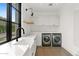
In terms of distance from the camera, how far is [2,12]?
10.1 feet

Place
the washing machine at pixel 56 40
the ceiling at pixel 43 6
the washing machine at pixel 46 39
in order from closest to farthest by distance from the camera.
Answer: the ceiling at pixel 43 6 → the washing machine at pixel 56 40 → the washing machine at pixel 46 39

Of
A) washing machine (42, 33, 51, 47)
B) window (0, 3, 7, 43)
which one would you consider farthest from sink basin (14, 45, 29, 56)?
washing machine (42, 33, 51, 47)

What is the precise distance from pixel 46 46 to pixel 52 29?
4.04ft

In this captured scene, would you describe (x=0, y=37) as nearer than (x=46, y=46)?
Yes

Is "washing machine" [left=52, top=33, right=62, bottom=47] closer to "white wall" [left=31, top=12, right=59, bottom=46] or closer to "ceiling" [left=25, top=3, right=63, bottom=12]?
"white wall" [left=31, top=12, right=59, bottom=46]

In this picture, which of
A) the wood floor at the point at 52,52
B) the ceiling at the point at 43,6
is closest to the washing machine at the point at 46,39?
the wood floor at the point at 52,52

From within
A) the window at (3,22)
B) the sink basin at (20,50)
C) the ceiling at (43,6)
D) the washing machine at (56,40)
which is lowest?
the washing machine at (56,40)

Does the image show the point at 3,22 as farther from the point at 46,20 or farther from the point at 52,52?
the point at 46,20

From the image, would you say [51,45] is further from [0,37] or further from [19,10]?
[0,37]

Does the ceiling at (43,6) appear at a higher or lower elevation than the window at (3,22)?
higher

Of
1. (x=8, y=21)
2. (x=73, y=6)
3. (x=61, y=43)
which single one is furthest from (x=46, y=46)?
(x=8, y=21)

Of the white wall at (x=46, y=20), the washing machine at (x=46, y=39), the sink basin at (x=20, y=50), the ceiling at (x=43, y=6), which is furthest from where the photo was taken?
the white wall at (x=46, y=20)

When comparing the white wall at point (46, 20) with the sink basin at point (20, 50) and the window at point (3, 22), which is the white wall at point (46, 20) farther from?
the sink basin at point (20, 50)

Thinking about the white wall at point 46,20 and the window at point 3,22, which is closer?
the window at point 3,22
